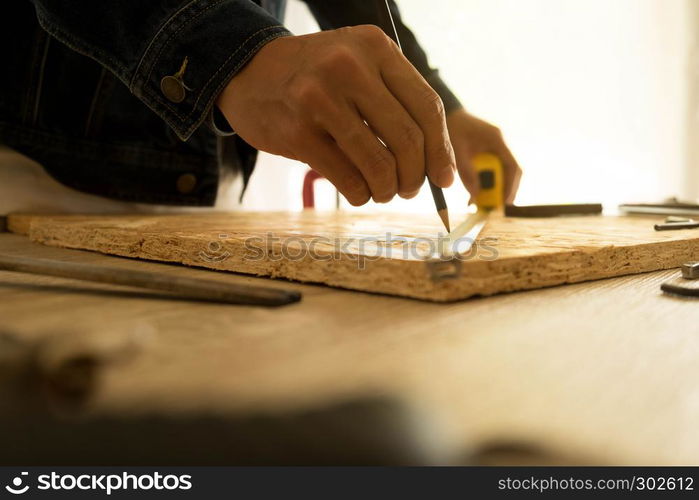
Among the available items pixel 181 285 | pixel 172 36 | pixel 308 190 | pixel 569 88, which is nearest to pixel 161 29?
pixel 172 36

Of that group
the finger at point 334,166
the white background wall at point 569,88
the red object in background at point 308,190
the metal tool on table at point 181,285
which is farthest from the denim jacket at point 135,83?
the white background wall at point 569,88

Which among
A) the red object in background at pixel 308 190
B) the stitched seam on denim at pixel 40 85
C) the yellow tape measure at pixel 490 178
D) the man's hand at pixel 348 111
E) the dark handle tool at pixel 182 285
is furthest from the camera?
the red object in background at pixel 308 190

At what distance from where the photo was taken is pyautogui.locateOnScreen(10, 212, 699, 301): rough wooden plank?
0.47m

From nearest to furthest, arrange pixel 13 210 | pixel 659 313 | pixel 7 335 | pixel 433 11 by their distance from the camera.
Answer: pixel 7 335
pixel 659 313
pixel 13 210
pixel 433 11

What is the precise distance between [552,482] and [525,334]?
140mm

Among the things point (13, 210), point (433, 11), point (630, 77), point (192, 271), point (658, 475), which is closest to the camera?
point (658, 475)

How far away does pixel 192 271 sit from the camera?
23.9 inches

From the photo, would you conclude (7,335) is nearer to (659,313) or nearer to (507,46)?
(659,313)

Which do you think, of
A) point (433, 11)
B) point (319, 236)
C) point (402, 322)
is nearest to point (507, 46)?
point (433, 11)

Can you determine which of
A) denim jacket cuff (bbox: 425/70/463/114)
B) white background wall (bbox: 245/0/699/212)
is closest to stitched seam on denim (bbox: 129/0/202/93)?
denim jacket cuff (bbox: 425/70/463/114)

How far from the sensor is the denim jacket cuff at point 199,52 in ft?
2.17

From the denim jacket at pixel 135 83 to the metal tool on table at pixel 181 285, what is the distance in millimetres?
284

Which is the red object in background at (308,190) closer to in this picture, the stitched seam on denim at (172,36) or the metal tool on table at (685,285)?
the stitched seam on denim at (172,36)

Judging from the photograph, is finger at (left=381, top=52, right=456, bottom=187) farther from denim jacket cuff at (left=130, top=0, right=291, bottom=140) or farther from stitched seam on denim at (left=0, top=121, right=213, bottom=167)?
stitched seam on denim at (left=0, top=121, right=213, bottom=167)
